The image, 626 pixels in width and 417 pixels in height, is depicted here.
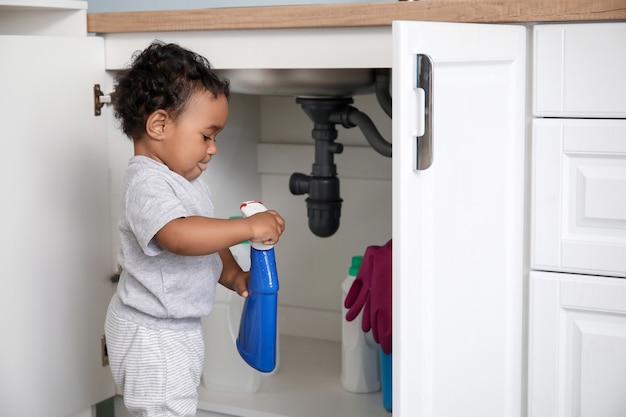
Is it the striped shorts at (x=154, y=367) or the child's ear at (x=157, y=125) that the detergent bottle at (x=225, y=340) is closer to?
the striped shorts at (x=154, y=367)

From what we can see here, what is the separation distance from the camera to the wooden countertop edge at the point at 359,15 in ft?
3.92

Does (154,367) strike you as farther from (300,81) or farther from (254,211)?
(300,81)

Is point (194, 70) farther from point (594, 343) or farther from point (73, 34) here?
point (594, 343)

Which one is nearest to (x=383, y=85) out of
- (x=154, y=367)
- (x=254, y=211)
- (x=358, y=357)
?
(x=254, y=211)

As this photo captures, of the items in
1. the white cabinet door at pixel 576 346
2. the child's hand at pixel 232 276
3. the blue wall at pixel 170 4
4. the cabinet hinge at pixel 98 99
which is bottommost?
the white cabinet door at pixel 576 346

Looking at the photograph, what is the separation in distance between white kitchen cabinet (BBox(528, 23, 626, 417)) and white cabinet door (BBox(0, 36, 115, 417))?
2.32ft

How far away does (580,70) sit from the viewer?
3.98 ft

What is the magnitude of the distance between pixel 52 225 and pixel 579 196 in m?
0.79

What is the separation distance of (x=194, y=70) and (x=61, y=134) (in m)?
0.30

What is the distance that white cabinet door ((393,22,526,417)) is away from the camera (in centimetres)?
103

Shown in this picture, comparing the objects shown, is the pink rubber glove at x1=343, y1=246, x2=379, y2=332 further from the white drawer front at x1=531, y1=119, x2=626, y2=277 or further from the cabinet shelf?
the white drawer front at x1=531, y1=119, x2=626, y2=277

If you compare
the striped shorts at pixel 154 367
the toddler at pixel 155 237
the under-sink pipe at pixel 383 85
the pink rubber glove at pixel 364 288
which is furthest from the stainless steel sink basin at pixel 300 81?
the striped shorts at pixel 154 367

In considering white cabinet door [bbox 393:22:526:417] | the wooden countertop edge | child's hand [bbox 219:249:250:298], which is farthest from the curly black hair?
white cabinet door [bbox 393:22:526:417]

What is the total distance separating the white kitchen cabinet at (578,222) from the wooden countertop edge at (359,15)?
26mm
